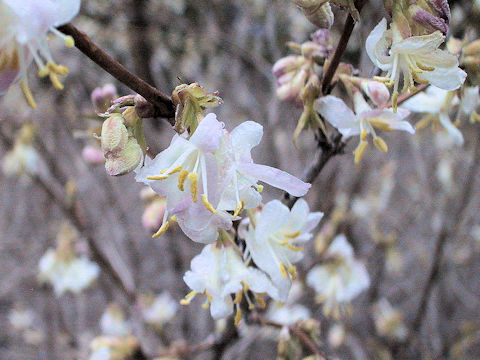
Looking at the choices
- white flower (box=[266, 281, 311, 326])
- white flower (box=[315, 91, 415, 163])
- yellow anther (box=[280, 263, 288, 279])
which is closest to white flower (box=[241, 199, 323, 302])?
yellow anther (box=[280, 263, 288, 279])

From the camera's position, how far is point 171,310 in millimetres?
1692

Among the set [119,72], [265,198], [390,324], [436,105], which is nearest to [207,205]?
[119,72]

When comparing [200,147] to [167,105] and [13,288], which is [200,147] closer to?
[167,105]

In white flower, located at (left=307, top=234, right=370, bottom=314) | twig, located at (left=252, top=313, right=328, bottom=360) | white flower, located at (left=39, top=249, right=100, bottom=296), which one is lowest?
white flower, located at (left=39, top=249, right=100, bottom=296)

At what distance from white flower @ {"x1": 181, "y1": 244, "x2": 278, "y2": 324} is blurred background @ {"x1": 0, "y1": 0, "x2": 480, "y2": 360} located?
647 mm

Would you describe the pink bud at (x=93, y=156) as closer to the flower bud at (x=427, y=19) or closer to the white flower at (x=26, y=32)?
the white flower at (x=26, y=32)

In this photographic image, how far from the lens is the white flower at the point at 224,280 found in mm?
584

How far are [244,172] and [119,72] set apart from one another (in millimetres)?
155

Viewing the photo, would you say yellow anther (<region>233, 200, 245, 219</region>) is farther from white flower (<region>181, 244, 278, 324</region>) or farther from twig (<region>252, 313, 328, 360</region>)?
twig (<region>252, 313, 328, 360</region>)

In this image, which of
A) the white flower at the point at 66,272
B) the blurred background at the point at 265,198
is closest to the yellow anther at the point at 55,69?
the blurred background at the point at 265,198

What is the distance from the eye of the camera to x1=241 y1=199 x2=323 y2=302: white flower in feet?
1.93

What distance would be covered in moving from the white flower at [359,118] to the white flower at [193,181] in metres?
0.18

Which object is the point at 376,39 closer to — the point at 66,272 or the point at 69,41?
the point at 69,41

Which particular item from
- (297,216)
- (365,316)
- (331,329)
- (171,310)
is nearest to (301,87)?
(297,216)
